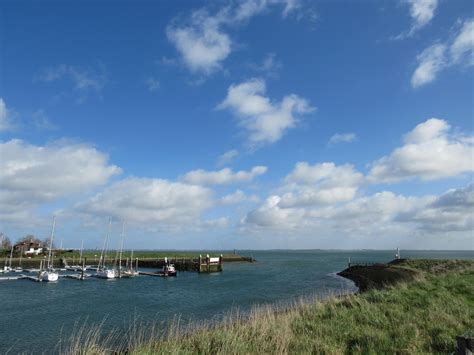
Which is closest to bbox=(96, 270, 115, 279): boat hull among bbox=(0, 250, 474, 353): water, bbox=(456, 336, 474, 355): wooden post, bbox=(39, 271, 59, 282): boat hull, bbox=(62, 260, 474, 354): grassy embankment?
bbox=(39, 271, 59, 282): boat hull

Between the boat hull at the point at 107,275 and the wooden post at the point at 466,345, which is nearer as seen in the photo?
the wooden post at the point at 466,345

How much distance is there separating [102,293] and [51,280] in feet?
60.5

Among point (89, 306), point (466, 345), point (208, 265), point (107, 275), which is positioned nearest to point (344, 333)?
point (466, 345)

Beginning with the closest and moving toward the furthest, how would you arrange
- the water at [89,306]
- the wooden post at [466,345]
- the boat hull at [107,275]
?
1. the wooden post at [466,345]
2. the water at [89,306]
3. the boat hull at [107,275]

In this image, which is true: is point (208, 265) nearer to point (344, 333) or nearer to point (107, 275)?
point (107, 275)

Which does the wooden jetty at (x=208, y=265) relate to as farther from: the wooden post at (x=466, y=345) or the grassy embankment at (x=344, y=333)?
the wooden post at (x=466, y=345)

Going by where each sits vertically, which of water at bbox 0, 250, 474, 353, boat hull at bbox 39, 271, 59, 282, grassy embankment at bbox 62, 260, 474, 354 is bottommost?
water at bbox 0, 250, 474, 353

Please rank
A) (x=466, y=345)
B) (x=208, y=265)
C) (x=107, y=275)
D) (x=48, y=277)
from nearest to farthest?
1. (x=466, y=345)
2. (x=48, y=277)
3. (x=107, y=275)
4. (x=208, y=265)

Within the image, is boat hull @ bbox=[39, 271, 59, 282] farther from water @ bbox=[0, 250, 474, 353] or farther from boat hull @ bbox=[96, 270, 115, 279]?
boat hull @ bbox=[96, 270, 115, 279]

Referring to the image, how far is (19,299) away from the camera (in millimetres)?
43906

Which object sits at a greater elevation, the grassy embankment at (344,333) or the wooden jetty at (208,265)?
the wooden jetty at (208,265)

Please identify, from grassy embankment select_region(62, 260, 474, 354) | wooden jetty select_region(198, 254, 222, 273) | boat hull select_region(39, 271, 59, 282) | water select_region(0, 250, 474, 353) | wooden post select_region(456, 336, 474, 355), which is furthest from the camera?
wooden jetty select_region(198, 254, 222, 273)

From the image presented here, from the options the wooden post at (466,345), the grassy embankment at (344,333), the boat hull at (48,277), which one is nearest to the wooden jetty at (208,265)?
the boat hull at (48,277)

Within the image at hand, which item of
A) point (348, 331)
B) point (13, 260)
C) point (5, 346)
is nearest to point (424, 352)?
point (348, 331)
